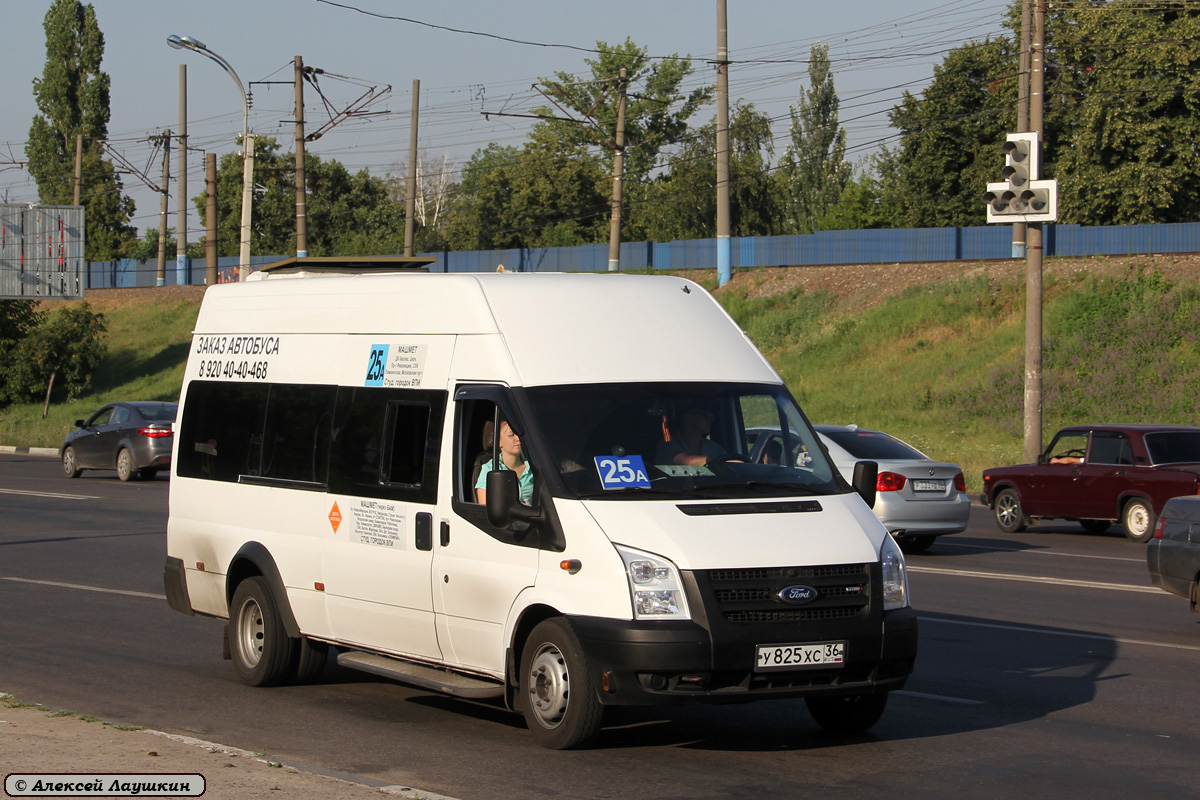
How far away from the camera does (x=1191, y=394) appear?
33812 mm

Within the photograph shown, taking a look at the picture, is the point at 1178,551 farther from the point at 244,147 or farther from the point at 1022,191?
the point at 244,147

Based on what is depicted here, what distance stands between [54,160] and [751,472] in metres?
86.0

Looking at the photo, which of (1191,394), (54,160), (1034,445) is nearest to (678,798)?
(1034,445)

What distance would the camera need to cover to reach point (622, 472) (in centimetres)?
716

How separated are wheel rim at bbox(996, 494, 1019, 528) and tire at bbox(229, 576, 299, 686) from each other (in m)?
14.3

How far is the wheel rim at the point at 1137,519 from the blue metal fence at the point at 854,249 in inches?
853

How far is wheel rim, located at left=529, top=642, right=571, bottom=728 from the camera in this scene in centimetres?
696

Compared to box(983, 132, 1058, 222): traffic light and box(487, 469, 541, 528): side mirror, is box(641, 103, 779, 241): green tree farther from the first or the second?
box(487, 469, 541, 528): side mirror

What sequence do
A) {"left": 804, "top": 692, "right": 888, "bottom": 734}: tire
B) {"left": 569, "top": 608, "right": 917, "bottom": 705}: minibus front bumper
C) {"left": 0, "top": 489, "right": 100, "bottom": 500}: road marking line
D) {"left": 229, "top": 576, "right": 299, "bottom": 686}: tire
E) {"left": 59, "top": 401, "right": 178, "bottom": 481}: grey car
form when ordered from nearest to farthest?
{"left": 569, "top": 608, "right": 917, "bottom": 705}: minibus front bumper
{"left": 804, "top": 692, "right": 888, "bottom": 734}: tire
{"left": 229, "top": 576, "right": 299, "bottom": 686}: tire
{"left": 0, "top": 489, "right": 100, "bottom": 500}: road marking line
{"left": 59, "top": 401, "right": 178, "bottom": 481}: grey car

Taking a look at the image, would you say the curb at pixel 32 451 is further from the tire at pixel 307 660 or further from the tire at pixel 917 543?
the tire at pixel 307 660

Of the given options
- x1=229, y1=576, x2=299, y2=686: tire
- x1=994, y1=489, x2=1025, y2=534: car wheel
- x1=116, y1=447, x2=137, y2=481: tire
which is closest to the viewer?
x1=229, y1=576, x2=299, y2=686: tire

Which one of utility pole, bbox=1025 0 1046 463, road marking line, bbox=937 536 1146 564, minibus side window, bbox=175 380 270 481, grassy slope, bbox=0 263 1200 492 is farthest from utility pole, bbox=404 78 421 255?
minibus side window, bbox=175 380 270 481

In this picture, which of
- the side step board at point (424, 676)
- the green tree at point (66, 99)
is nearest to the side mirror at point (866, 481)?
the side step board at point (424, 676)

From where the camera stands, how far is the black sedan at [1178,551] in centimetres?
1120
